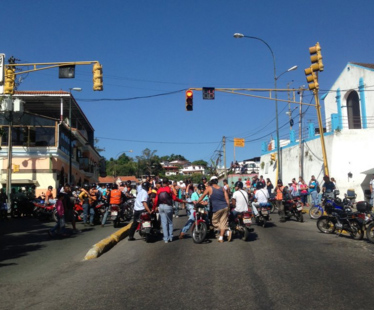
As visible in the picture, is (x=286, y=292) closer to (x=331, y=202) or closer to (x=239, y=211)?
(x=239, y=211)

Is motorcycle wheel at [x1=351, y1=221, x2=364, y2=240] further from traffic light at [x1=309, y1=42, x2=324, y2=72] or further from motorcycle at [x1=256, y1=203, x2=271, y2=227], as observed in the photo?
traffic light at [x1=309, y1=42, x2=324, y2=72]

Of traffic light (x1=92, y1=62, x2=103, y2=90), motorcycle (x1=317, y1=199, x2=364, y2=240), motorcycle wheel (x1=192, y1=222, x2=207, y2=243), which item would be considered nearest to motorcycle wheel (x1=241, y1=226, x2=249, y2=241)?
motorcycle wheel (x1=192, y1=222, x2=207, y2=243)

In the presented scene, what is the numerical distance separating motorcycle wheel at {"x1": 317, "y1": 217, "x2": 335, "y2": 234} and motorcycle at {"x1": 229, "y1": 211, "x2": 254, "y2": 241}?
2600 mm

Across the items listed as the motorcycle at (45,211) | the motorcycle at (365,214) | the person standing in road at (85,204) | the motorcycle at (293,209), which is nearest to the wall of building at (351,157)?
the motorcycle at (293,209)

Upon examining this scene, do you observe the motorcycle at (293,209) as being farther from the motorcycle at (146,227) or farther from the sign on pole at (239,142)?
the sign on pole at (239,142)

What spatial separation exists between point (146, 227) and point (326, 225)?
18.7 feet

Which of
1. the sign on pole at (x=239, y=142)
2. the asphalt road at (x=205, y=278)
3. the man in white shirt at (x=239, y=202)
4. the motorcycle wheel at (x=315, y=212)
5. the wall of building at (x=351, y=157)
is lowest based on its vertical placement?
the asphalt road at (x=205, y=278)

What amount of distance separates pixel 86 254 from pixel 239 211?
460 centimetres

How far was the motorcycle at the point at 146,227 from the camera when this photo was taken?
11000 mm

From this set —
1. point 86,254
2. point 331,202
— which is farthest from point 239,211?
point 86,254

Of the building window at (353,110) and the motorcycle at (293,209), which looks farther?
the building window at (353,110)

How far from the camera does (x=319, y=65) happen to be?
617 inches

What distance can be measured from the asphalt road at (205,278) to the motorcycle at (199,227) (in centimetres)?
27

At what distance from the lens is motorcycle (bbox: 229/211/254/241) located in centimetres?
1112
